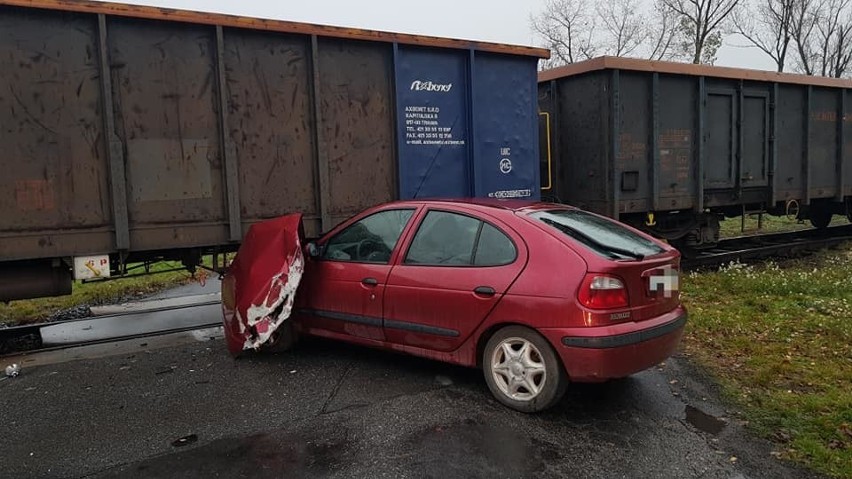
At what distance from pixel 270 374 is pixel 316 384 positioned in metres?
0.48

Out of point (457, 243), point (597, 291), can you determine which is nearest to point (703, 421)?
point (597, 291)

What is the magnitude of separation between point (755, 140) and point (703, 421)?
785 centimetres

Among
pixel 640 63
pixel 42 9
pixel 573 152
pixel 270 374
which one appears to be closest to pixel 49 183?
pixel 42 9

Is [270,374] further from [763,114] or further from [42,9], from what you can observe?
[763,114]

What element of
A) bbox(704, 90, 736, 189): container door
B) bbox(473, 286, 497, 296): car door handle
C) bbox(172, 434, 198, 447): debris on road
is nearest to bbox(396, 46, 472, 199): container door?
bbox(473, 286, 497, 296): car door handle

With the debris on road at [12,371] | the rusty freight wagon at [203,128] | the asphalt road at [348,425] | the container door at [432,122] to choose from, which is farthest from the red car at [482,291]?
the container door at [432,122]

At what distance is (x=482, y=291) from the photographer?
409cm

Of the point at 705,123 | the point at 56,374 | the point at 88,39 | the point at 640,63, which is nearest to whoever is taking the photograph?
the point at 56,374

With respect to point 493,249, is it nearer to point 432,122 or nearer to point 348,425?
point 348,425

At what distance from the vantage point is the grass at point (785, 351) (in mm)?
3689

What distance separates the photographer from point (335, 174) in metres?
6.56

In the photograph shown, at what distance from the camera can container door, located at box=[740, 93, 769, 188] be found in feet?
33.3

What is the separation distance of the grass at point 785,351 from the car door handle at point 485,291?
1.84 meters

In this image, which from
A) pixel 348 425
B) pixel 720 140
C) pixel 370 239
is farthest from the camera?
pixel 720 140
